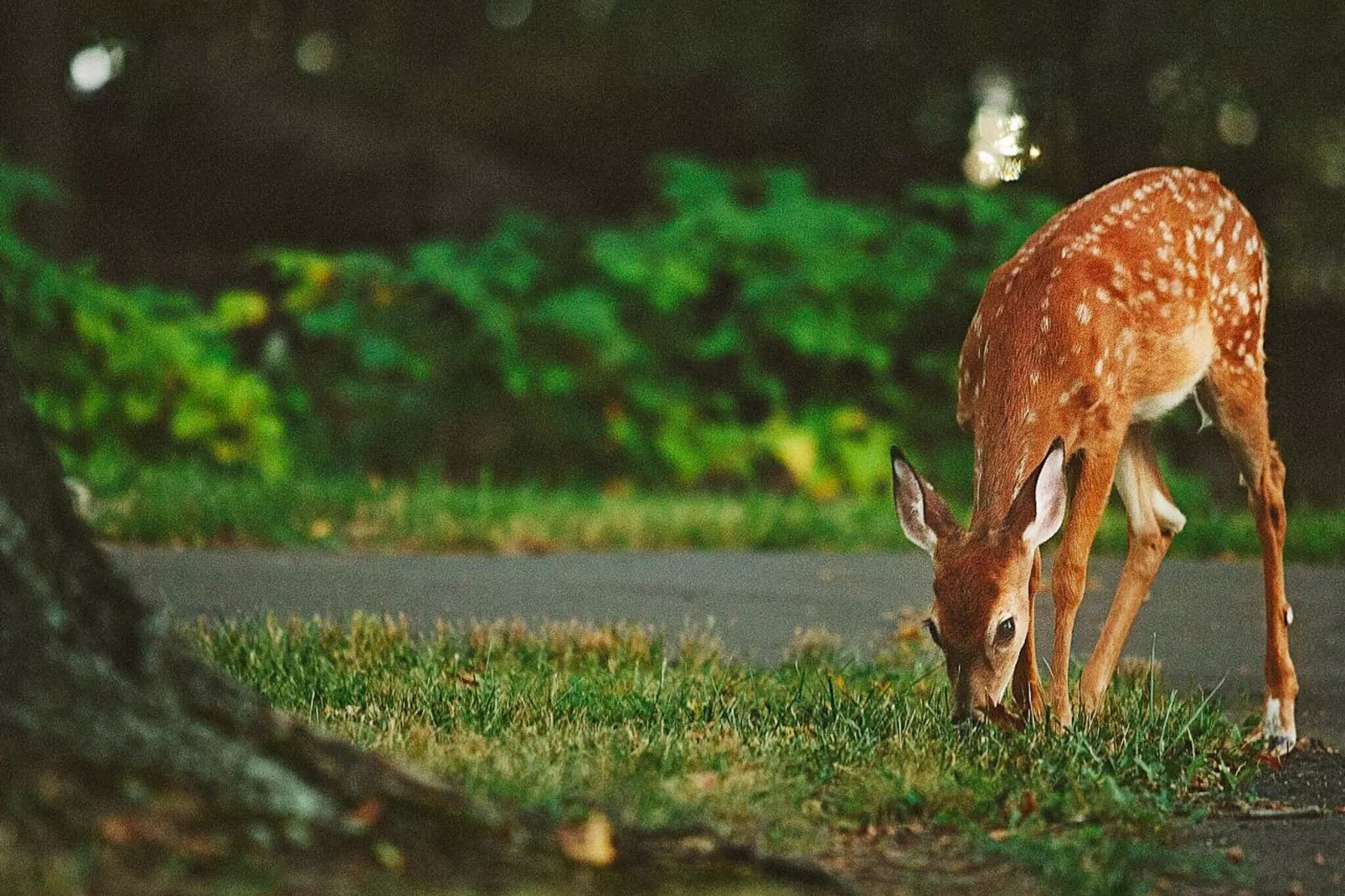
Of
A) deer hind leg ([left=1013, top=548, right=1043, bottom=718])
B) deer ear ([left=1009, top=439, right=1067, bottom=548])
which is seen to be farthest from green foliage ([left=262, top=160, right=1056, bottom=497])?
deer ear ([left=1009, top=439, right=1067, bottom=548])

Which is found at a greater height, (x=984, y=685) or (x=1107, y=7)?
(x=1107, y=7)

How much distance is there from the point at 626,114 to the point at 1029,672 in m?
11.6

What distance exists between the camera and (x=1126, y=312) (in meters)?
5.37

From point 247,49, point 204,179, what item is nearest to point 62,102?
point 204,179

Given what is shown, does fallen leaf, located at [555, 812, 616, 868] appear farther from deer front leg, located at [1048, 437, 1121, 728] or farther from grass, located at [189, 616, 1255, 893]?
deer front leg, located at [1048, 437, 1121, 728]

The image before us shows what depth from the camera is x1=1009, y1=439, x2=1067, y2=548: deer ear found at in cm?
476

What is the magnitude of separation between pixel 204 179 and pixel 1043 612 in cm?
916

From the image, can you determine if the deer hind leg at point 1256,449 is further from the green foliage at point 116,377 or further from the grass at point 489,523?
the green foliage at point 116,377

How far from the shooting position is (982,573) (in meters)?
4.71

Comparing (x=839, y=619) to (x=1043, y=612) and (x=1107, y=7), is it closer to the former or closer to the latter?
(x=1043, y=612)

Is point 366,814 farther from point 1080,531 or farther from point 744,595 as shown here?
point 744,595

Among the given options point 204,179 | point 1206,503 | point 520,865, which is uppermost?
point 204,179

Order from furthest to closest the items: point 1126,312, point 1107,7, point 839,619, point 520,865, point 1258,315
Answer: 1. point 1107,7
2. point 839,619
3. point 1258,315
4. point 1126,312
5. point 520,865

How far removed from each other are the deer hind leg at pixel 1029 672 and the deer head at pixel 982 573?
7cm
